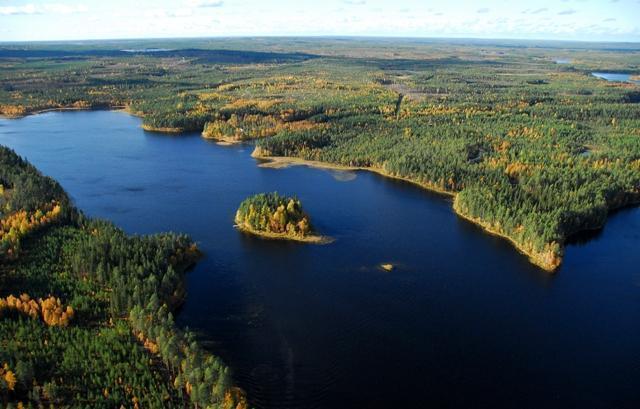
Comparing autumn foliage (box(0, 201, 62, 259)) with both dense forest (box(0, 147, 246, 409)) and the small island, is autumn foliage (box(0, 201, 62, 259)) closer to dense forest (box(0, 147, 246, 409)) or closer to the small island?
dense forest (box(0, 147, 246, 409))

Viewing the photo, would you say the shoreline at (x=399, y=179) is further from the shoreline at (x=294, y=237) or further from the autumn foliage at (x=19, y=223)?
the autumn foliage at (x=19, y=223)

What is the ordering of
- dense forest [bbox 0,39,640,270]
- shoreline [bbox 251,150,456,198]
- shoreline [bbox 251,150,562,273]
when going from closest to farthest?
1. shoreline [bbox 251,150,562,273]
2. dense forest [bbox 0,39,640,270]
3. shoreline [bbox 251,150,456,198]

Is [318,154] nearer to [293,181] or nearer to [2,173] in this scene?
[293,181]

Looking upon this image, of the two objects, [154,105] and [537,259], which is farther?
[154,105]

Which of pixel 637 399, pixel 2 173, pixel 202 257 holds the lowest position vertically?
pixel 637 399

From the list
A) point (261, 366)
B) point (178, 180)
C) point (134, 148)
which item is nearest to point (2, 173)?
point (178, 180)

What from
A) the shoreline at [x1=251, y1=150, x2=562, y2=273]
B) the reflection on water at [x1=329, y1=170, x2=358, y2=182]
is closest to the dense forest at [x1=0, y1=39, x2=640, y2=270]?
the shoreline at [x1=251, y1=150, x2=562, y2=273]

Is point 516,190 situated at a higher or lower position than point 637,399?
higher
